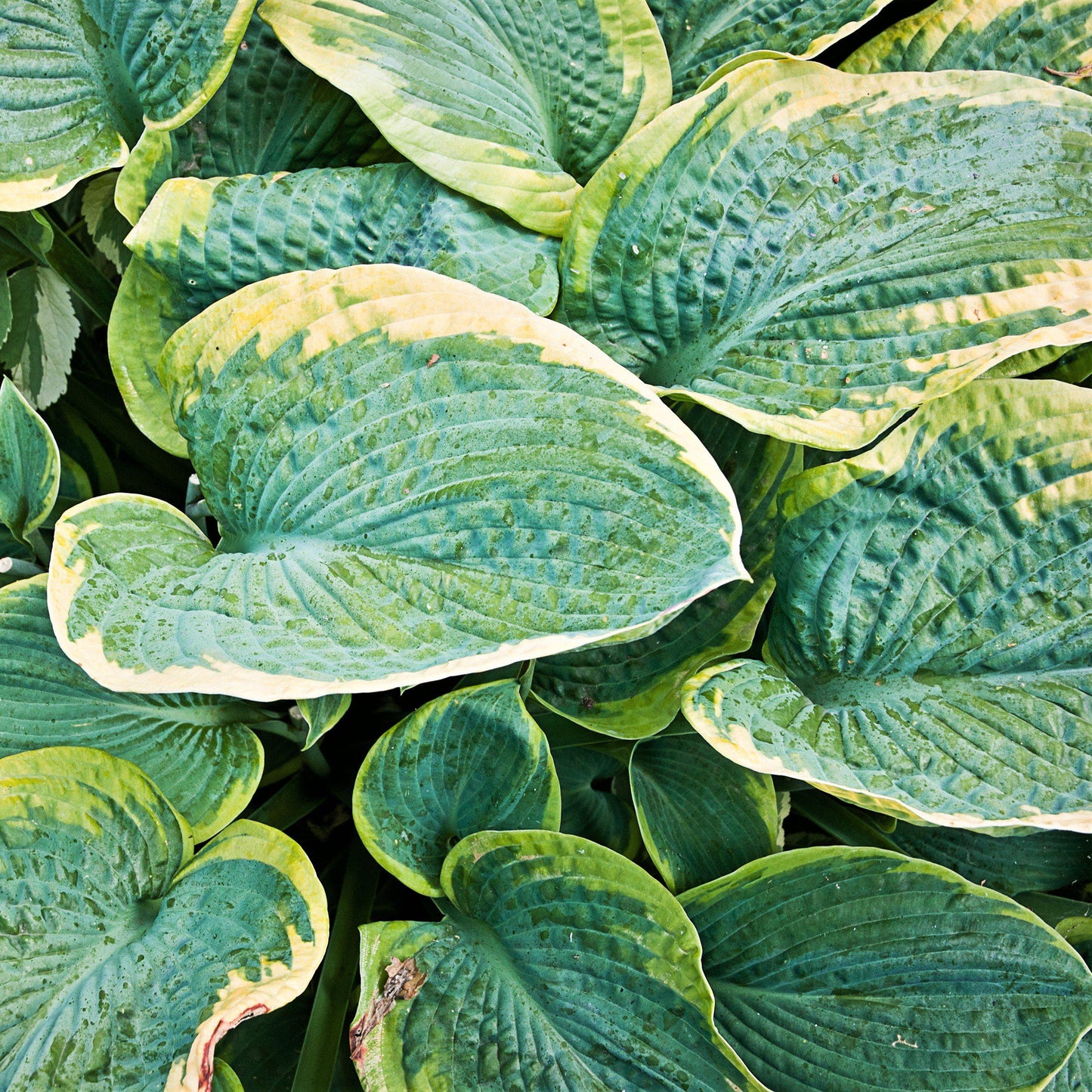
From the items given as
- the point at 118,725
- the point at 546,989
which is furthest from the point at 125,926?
the point at 546,989

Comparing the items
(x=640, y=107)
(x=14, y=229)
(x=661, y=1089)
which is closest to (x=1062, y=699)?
(x=661, y=1089)

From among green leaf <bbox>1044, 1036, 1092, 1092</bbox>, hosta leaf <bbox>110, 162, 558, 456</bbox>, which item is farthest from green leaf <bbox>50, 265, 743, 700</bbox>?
green leaf <bbox>1044, 1036, 1092, 1092</bbox>

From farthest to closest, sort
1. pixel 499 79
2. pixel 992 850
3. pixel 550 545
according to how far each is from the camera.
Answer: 1. pixel 992 850
2. pixel 499 79
3. pixel 550 545

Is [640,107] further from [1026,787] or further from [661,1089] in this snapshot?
[661,1089]

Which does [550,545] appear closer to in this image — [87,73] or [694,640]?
[694,640]

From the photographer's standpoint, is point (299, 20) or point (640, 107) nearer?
point (299, 20)

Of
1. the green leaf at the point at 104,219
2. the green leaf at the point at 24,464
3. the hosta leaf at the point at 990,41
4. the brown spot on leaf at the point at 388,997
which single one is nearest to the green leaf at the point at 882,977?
the brown spot on leaf at the point at 388,997
